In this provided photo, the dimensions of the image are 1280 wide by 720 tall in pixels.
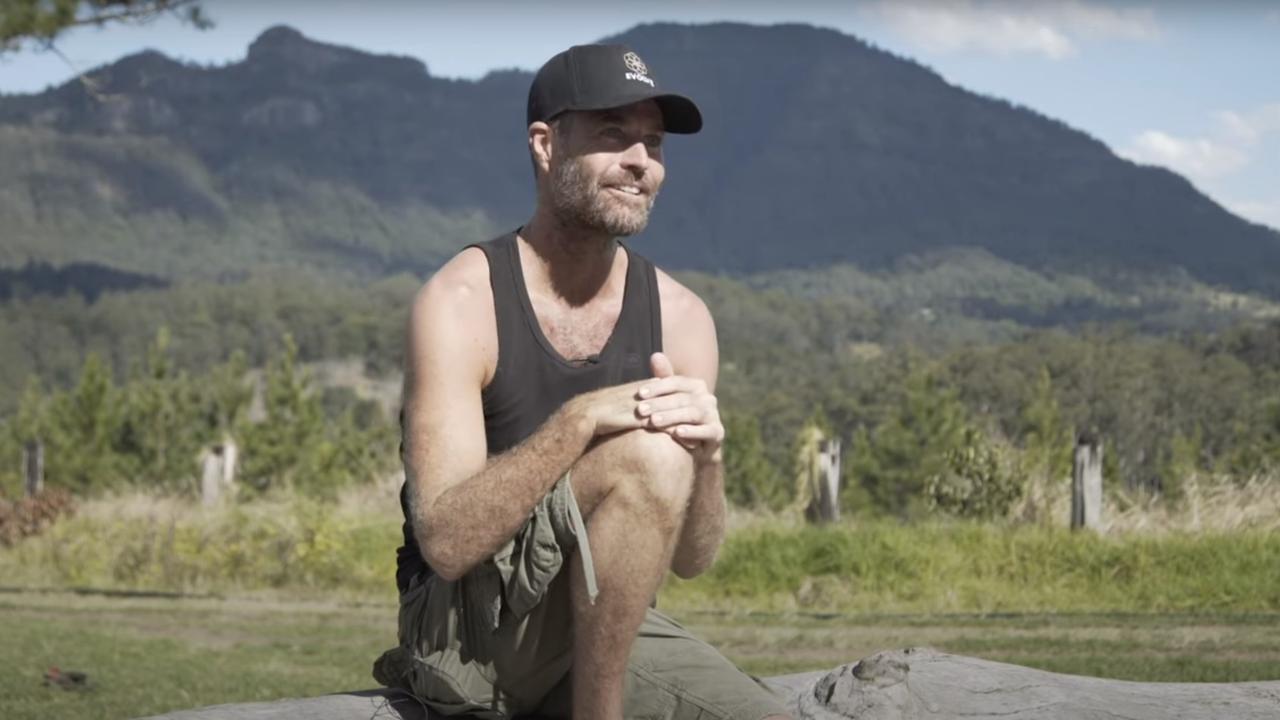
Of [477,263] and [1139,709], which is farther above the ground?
[477,263]

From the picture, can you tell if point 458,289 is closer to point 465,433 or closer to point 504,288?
point 504,288

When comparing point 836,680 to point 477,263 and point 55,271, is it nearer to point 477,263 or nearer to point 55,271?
point 477,263

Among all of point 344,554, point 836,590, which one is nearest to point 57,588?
point 344,554

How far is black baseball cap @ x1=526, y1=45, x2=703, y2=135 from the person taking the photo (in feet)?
10.2

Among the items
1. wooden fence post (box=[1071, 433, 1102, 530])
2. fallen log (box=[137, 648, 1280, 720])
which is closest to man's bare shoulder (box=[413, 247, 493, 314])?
fallen log (box=[137, 648, 1280, 720])

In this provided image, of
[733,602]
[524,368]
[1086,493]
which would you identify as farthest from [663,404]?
[1086,493]

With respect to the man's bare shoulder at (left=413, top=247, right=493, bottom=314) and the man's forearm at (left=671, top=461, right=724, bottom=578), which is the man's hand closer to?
the man's forearm at (left=671, top=461, right=724, bottom=578)

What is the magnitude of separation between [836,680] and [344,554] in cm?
1016

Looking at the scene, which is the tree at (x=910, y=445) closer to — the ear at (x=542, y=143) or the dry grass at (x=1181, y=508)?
the dry grass at (x=1181, y=508)

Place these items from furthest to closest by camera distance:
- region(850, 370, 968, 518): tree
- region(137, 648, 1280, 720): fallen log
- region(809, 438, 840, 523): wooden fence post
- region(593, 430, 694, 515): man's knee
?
region(850, 370, 968, 518): tree → region(809, 438, 840, 523): wooden fence post → region(137, 648, 1280, 720): fallen log → region(593, 430, 694, 515): man's knee

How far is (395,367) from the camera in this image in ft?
393

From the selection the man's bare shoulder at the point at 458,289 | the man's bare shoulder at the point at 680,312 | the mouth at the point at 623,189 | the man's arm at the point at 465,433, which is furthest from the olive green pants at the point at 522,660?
the mouth at the point at 623,189

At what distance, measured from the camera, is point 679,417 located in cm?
291

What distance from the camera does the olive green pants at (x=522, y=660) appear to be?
10.1 ft
